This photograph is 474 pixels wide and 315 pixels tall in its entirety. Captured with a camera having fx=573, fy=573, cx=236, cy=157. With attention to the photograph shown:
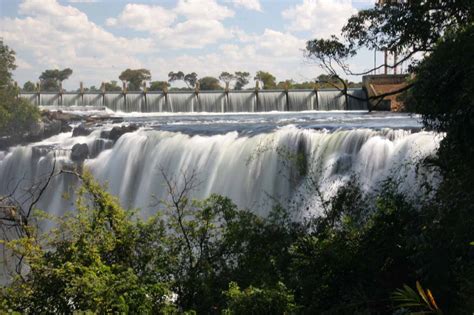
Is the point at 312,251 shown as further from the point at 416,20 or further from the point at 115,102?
the point at 115,102

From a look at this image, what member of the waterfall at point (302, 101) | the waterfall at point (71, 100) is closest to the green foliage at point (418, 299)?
the waterfall at point (302, 101)

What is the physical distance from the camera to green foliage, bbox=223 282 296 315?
926cm

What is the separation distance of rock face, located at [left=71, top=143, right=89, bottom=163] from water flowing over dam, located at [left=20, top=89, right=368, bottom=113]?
17596mm

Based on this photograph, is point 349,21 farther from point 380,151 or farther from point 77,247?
point 77,247

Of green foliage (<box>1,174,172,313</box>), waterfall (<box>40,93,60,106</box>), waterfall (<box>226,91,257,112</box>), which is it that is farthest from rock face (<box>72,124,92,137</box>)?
green foliage (<box>1,174,172,313</box>)

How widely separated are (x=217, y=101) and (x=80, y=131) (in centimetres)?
1545

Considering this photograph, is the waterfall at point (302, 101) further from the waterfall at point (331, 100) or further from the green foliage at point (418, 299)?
the green foliage at point (418, 299)

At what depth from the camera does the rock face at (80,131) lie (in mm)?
31453

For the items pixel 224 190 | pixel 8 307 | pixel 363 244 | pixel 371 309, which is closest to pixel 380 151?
pixel 224 190

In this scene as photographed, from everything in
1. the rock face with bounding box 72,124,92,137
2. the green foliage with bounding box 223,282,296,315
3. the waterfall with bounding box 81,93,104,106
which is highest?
the waterfall with bounding box 81,93,104,106

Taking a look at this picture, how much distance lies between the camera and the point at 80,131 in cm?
3192

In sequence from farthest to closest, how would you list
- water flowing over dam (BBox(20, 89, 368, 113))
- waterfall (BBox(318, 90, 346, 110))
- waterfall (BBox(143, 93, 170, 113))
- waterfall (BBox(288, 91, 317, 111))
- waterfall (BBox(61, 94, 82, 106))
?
waterfall (BBox(61, 94, 82, 106)) < waterfall (BBox(143, 93, 170, 113)) < waterfall (BBox(288, 91, 317, 111)) < water flowing over dam (BBox(20, 89, 368, 113)) < waterfall (BBox(318, 90, 346, 110))

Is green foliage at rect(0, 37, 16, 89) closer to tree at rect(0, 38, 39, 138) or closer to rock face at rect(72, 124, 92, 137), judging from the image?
tree at rect(0, 38, 39, 138)

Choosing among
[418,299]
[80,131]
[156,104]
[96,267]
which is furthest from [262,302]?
[156,104]
